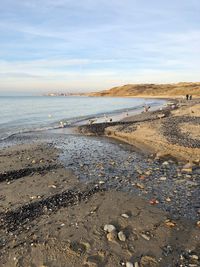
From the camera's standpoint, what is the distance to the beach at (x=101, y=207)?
668cm

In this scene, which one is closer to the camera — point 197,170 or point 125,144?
point 197,170

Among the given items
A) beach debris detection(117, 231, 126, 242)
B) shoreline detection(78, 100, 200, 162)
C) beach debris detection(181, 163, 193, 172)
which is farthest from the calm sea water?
beach debris detection(117, 231, 126, 242)

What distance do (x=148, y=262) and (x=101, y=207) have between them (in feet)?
9.80

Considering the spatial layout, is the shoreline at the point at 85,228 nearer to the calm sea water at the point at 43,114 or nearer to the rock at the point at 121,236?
the rock at the point at 121,236

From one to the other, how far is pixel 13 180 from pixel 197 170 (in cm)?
795

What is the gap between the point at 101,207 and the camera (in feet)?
29.8

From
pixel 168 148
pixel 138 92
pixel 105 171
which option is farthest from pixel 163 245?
pixel 138 92

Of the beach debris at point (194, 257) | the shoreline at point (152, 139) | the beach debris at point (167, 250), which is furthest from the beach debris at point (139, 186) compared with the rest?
the shoreline at point (152, 139)

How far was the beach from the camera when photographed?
6684 mm

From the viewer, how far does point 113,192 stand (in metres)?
10.4

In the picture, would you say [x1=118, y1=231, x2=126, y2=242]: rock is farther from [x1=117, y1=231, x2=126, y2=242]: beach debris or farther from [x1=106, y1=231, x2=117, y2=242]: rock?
[x1=106, y1=231, x2=117, y2=242]: rock

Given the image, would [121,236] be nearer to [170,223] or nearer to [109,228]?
[109,228]

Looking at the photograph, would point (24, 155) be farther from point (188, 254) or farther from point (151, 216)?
point (188, 254)

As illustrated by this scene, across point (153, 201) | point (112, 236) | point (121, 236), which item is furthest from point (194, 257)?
point (153, 201)
